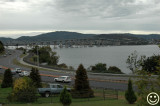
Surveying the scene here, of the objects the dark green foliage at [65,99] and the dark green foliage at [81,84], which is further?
the dark green foliage at [81,84]

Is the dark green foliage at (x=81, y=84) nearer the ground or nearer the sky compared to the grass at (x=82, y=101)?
nearer the sky

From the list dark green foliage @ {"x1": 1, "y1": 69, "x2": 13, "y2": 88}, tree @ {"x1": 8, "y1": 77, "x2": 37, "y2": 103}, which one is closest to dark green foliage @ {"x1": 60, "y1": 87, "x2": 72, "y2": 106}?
tree @ {"x1": 8, "y1": 77, "x2": 37, "y2": 103}

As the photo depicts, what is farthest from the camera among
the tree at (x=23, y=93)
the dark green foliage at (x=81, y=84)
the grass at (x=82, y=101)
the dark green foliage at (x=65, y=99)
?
the dark green foliage at (x=81, y=84)

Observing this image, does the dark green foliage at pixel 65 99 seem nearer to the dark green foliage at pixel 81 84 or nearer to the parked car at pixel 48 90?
the dark green foliage at pixel 81 84

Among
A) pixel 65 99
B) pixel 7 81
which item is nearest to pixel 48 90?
pixel 65 99

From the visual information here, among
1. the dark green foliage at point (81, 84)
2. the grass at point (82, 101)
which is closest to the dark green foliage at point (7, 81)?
the grass at point (82, 101)

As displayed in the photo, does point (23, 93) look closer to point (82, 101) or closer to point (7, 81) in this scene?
point (82, 101)

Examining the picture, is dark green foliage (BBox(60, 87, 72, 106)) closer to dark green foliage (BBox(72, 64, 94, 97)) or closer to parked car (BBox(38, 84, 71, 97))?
dark green foliage (BBox(72, 64, 94, 97))

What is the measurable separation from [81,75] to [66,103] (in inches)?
306

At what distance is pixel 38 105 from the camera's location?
19.6m

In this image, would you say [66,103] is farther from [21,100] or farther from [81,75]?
[81,75]

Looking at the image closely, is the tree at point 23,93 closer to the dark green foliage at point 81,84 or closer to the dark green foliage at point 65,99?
the dark green foliage at point 65,99

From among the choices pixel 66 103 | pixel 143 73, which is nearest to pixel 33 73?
pixel 66 103

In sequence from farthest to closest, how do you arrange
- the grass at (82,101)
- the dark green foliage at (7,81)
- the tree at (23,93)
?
the dark green foliage at (7,81)
the tree at (23,93)
the grass at (82,101)
